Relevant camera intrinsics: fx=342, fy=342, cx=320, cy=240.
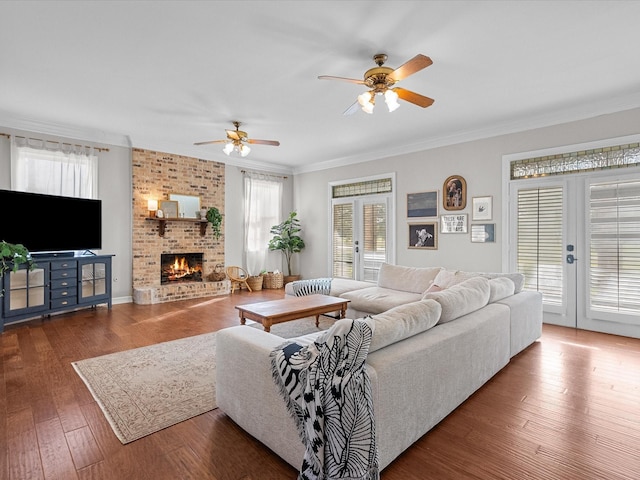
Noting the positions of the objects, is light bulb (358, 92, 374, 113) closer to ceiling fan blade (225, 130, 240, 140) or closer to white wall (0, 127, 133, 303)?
ceiling fan blade (225, 130, 240, 140)

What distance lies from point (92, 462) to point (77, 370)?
1515 millimetres

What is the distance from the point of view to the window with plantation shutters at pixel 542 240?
455 cm

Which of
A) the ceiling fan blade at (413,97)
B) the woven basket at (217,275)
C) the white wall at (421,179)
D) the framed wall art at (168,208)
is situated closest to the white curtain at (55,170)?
the white wall at (421,179)

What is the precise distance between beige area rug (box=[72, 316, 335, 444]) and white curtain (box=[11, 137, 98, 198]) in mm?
3203

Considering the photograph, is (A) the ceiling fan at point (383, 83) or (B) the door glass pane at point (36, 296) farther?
(B) the door glass pane at point (36, 296)

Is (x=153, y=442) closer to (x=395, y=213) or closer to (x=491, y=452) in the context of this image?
(x=491, y=452)

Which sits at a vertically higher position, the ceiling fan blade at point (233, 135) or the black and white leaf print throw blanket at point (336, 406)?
the ceiling fan blade at point (233, 135)

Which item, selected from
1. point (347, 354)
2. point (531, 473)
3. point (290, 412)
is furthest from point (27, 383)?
point (531, 473)

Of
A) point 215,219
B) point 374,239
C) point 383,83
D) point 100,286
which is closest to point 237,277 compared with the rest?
point 215,219

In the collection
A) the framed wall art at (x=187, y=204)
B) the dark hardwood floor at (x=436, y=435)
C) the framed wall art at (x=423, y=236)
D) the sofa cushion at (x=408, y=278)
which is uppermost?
the framed wall art at (x=187, y=204)

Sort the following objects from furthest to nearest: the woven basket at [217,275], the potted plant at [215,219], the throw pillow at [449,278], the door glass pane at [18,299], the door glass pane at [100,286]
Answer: the woven basket at [217,275] < the potted plant at [215,219] < the door glass pane at [100,286] < the door glass pane at [18,299] < the throw pillow at [449,278]

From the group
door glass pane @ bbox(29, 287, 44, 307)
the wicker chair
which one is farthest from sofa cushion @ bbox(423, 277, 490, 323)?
the wicker chair

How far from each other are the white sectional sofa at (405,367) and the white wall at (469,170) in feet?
8.25

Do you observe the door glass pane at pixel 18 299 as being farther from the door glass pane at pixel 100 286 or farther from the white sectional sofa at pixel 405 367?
the white sectional sofa at pixel 405 367
